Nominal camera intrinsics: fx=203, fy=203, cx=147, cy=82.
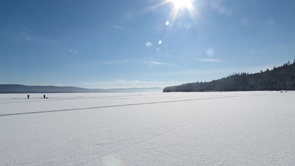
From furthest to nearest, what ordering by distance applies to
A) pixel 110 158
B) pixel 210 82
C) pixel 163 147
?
pixel 210 82
pixel 163 147
pixel 110 158

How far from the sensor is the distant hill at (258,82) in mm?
81125

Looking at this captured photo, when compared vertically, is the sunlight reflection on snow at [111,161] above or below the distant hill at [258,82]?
below

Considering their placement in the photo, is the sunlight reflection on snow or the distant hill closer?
the sunlight reflection on snow

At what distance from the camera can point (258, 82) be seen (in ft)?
291

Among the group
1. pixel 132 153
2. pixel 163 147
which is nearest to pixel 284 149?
pixel 163 147

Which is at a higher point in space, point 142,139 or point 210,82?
point 210,82

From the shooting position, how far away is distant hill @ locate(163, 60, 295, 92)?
81125mm

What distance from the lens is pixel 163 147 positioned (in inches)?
110

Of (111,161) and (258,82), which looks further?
(258,82)

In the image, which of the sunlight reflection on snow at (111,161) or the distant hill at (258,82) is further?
the distant hill at (258,82)

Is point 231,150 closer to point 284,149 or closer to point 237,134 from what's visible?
point 284,149

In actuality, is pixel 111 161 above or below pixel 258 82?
below

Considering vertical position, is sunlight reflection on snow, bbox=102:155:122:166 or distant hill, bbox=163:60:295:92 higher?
distant hill, bbox=163:60:295:92

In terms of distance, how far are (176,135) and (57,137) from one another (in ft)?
6.83
